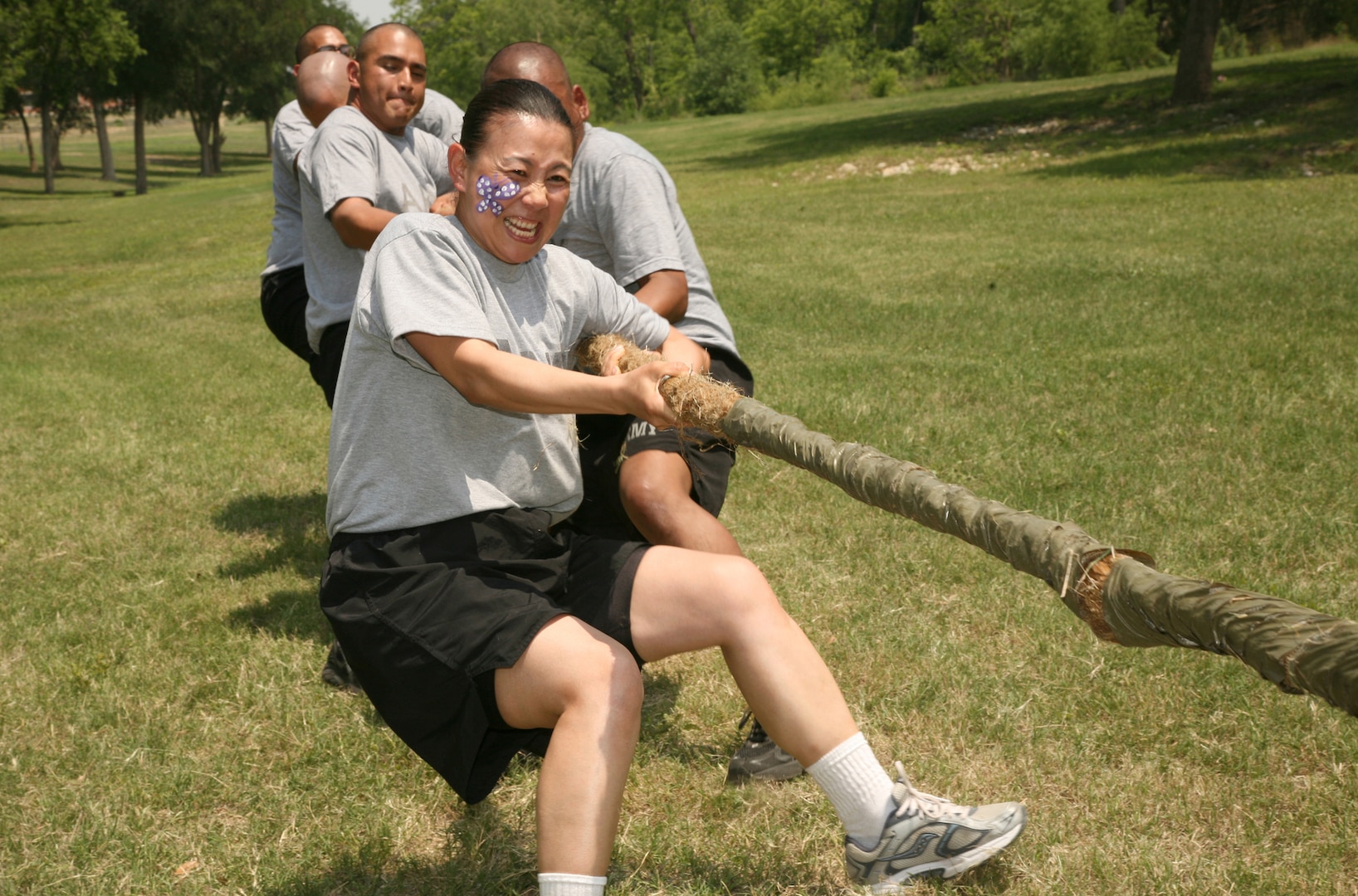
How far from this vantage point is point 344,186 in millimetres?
4246

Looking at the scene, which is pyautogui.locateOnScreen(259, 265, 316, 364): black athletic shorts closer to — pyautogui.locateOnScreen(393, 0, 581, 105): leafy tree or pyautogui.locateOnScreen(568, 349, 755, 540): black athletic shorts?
pyautogui.locateOnScreen(568, 349, 755, 540): black athletic shorts

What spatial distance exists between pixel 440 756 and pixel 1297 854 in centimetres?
213

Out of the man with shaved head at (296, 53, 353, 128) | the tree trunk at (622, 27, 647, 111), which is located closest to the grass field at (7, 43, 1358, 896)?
the man with shaved head at (296, 53, 353, 128)

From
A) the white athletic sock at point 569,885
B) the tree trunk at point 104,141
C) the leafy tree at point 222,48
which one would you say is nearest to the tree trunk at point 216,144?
the leafy tree at point 222,48

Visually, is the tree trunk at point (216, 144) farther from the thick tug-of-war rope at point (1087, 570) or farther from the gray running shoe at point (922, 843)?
the gray running shoe at point (922, 843)

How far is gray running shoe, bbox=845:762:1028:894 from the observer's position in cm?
277

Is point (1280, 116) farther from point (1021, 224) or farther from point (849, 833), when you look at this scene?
point (849, 833)

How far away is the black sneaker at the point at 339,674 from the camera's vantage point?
14.0ft

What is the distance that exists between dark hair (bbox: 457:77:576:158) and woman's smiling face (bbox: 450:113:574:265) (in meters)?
0.01

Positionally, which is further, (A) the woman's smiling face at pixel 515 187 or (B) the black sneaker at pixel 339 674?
(B) the black sneaker at pixel 339 674

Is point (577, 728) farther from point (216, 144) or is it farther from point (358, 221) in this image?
point (216, 144)

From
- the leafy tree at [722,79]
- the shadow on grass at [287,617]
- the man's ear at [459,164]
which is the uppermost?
the leafy tree at [722,79]

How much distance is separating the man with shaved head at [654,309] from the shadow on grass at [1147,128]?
51.0 feet

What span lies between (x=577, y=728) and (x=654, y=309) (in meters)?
1.74
